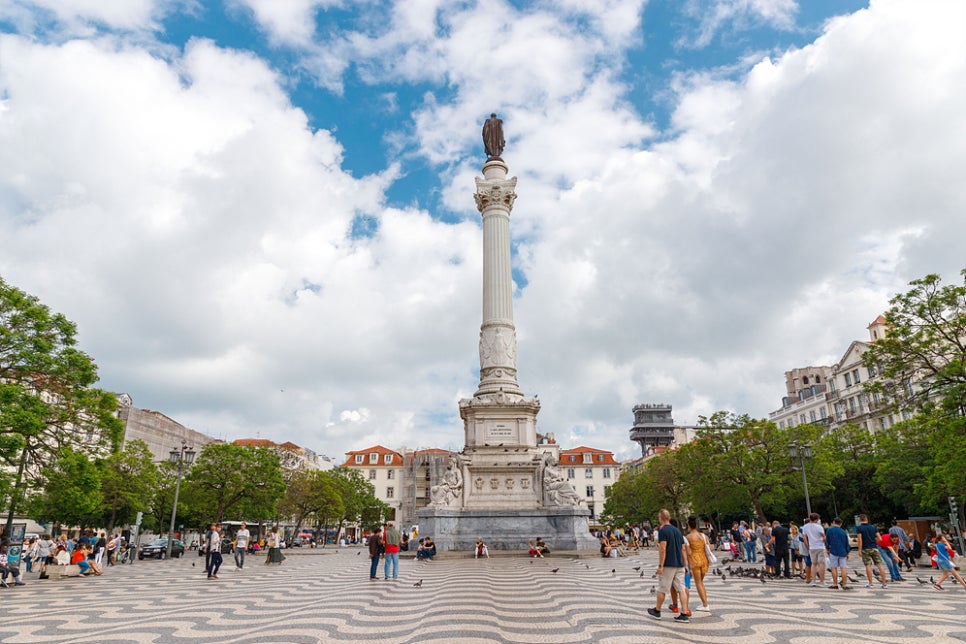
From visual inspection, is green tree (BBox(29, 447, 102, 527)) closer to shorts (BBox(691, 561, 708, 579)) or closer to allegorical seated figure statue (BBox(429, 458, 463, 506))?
allegorical seated figure statue (BBox(429, 458, 463, 506))

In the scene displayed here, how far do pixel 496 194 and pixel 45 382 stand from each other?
21.6 meters

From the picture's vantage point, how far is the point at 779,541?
16.3m

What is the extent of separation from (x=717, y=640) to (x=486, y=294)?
2473 cm

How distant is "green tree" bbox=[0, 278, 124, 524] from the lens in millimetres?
18925

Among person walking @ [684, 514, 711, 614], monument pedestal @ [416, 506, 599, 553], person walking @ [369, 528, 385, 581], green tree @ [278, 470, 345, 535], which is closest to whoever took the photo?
person walking @ [684, 514, 711, 614]

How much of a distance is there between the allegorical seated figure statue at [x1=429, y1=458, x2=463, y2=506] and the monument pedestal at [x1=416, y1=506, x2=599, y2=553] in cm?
56

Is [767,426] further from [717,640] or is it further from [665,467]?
[717,640]

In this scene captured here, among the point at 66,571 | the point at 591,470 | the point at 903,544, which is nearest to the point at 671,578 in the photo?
the point at 903,544

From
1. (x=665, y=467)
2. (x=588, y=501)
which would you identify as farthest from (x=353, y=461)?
(x=665, y=467)

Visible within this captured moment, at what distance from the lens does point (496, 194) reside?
33.1m

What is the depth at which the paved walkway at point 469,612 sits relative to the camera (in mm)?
7980

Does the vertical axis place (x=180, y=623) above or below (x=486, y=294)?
below

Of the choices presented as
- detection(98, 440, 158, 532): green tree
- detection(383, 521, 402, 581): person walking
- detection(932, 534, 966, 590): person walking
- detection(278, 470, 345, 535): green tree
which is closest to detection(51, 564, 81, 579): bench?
detection(383, 521, 402, 581): person walking

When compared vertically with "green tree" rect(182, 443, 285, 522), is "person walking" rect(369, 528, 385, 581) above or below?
below
